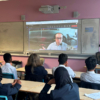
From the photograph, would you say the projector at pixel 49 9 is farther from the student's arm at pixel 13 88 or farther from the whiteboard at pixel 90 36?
the student's arm at pixel 13 88

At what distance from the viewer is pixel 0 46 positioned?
5570 mm

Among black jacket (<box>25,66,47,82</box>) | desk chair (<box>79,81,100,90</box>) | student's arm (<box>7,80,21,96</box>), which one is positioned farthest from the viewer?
black jacket (<box>25,66,47,82</box>)

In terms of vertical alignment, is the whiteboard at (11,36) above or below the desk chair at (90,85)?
above

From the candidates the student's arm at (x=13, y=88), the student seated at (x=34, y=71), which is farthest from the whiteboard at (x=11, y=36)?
Answer: the student's arm at (x=13, y=88)

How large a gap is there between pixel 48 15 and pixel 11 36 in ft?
5.64

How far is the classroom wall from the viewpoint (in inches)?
175

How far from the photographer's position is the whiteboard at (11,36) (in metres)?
5.25

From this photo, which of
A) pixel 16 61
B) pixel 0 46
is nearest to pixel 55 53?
pixel 16 61

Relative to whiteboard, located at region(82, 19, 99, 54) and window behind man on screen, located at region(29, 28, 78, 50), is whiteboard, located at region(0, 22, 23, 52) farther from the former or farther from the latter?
whiteboard, located at region(82, 19, 99, 54)

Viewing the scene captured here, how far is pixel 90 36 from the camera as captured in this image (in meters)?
4.50

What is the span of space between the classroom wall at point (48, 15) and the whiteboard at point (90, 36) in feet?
0.74

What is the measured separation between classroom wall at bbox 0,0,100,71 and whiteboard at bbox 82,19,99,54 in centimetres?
23

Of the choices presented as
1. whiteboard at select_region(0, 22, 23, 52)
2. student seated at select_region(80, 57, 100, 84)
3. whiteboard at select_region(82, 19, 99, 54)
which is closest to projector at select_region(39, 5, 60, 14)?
whiteboard at select_region(82, 19, 99, 54)

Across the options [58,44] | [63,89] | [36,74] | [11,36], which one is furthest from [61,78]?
[11,36]
